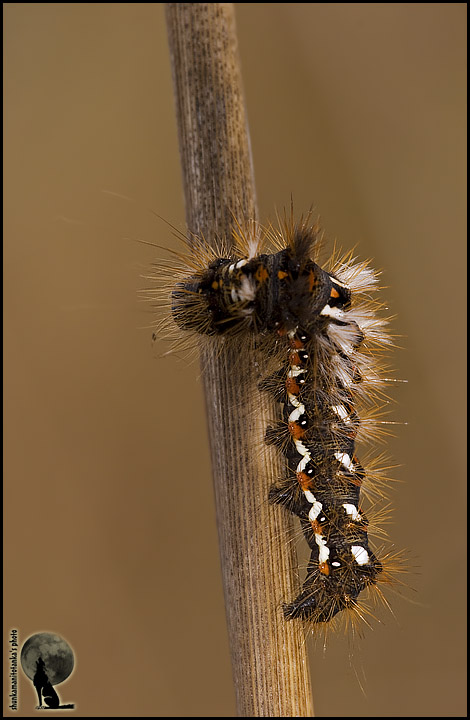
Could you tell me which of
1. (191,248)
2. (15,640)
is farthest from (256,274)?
(15,640)

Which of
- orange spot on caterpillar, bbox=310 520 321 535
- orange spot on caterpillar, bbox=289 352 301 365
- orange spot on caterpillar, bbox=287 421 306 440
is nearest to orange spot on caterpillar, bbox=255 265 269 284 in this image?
orange spot on caterpillar, bbox=289 352 301 365

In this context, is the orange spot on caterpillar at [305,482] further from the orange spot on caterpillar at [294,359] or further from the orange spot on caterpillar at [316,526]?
the orange spot on caterpillar at [294,359]

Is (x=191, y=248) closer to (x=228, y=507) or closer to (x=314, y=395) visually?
(x=314, y=395)

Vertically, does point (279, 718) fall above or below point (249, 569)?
below

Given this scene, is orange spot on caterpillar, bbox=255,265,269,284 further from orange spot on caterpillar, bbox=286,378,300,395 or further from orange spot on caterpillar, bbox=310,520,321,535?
orange spot on caterpillar, bbox=310,520,321,535

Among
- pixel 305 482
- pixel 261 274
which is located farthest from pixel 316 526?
pixel 261 274

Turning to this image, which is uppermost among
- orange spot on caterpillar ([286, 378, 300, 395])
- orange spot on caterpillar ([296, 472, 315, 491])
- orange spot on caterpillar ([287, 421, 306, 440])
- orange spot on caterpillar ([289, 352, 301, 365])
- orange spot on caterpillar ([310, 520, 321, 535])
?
orange spot on caterpillar ([289, 352, 301, 365])
